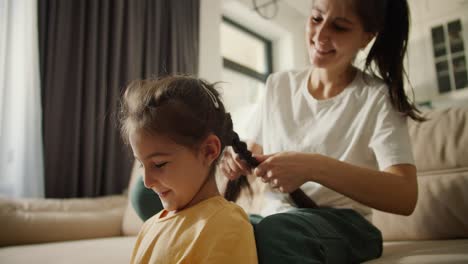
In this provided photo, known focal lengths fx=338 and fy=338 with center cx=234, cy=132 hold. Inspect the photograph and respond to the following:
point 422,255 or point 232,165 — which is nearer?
point 422,255

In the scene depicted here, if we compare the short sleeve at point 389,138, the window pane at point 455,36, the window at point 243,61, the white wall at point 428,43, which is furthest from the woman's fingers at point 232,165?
the window pane at point 455,36

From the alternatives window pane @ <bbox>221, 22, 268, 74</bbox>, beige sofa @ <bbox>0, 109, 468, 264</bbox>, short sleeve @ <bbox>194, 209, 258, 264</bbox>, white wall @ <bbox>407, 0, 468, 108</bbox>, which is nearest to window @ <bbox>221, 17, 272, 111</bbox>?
window pane @ <bbox>221, 22, 268, 74</bbox>

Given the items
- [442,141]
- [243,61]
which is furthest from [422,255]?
[243,61]

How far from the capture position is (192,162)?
1.98 ft

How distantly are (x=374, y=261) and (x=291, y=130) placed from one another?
0.36 meters

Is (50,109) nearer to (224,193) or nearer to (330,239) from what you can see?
(224,193)

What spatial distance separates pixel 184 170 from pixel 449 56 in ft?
10.3

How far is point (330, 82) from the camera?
3.01 ft

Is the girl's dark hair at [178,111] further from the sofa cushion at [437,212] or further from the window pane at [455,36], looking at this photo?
the window pane at [455,36]

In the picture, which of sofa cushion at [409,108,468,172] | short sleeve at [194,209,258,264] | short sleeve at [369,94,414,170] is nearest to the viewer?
short sleeve at [194,209,258,264]

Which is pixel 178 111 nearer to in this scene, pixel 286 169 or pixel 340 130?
pixel 286 169

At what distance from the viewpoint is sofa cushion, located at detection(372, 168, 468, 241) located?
0.93m

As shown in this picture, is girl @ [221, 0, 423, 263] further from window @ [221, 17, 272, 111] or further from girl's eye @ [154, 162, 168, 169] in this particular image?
window @ [221, 17, 272, 111]

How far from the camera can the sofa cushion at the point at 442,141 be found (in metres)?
1.00
